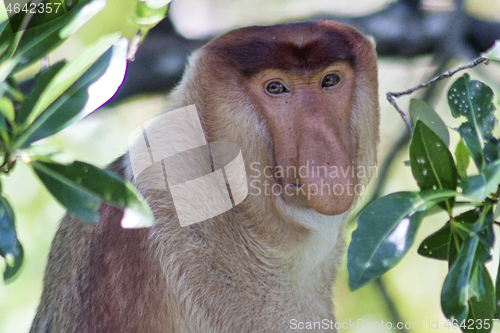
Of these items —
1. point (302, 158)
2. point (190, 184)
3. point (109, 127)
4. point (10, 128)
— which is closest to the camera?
point (10, 128)

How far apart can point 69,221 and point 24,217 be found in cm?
225

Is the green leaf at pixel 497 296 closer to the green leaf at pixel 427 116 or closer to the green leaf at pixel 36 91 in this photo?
the green leaf at pixel 427 116

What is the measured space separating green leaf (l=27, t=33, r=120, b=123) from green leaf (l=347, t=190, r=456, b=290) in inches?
37.0

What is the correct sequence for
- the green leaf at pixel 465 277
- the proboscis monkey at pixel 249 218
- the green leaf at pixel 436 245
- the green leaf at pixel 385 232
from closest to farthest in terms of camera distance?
the green leaf at pixel 385 232, the green leaf at pixel 465 277, the green leaf at pixel 436 245, the proboscis monkey at pixel 249 218

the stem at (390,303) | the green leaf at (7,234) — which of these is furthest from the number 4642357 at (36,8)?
the stem at (390,303)

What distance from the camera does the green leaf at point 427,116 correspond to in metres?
2.03

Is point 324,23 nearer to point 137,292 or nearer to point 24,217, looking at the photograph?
point 137,292

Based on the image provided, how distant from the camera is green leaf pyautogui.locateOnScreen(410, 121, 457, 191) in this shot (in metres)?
1.83

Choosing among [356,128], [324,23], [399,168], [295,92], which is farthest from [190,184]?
[399,168]

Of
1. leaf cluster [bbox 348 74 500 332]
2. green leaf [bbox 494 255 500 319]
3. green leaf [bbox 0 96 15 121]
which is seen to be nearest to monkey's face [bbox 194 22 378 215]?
leaf cluster [bbox 348 74 500 332]

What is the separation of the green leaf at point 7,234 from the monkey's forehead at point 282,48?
115 cm

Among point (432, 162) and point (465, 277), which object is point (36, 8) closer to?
point (432, 162)

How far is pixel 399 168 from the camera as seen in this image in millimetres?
4645

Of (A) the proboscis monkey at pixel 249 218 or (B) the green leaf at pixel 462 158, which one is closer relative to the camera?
(B) the green leaf at pixel 462 158
